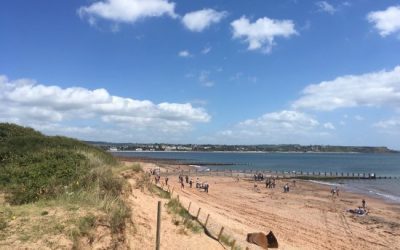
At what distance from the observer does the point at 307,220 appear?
33.2 metres

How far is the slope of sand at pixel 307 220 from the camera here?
969 inches

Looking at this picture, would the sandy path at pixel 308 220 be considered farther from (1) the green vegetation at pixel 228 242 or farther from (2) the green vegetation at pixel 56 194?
(2) the green vegetation at pixel 56 194

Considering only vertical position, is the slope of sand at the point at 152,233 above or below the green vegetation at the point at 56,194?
below

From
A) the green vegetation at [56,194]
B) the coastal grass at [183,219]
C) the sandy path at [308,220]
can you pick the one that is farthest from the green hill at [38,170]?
the sandy path at [308,220]

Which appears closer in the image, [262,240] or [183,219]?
[183,219]

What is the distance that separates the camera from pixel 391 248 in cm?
2539

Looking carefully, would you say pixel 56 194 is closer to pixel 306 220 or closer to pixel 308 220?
pixel 306 220

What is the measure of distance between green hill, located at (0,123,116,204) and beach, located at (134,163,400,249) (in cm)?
636

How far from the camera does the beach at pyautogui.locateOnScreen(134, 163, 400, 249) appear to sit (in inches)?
966

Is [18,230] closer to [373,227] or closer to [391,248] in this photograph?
[391,248]

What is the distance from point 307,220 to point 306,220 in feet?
0.28

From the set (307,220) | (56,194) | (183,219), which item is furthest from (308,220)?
(56,194)

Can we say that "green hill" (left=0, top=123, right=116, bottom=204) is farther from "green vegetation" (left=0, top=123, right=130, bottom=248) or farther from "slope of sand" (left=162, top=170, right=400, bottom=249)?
"slope of sand" (left=162, top=170, right=400, bottom=249)

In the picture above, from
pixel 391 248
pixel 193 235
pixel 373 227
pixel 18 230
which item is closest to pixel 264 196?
pixel 373 227
